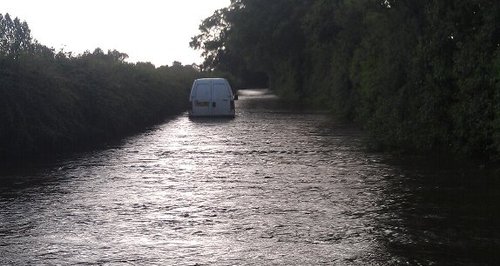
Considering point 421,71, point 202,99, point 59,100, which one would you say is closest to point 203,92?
point 202,99

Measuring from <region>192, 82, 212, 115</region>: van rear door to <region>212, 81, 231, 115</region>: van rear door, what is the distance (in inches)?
8.4

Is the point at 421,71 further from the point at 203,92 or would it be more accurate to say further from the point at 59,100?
the point at 203,92

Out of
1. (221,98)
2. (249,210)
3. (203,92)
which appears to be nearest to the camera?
(249,210)

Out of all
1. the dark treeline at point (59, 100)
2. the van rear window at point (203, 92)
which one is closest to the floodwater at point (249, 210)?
the dark treeline at point (59, 100)

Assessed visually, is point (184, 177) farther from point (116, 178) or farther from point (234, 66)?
point (234, 66)

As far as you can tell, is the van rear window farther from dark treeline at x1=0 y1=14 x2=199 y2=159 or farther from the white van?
dark treeline at x1=0 y1=14 x2=199 y2=159

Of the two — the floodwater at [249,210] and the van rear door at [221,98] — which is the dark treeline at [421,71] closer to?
the floodwater at [249,210]

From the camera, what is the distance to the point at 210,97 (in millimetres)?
27141

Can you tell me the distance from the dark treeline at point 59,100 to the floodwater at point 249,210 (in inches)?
47.7

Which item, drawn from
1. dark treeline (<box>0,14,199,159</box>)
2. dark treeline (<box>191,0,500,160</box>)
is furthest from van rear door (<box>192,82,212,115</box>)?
dark treeline (<box>191,0,500,160</box>)

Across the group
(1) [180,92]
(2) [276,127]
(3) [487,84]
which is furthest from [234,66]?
(3) [487,84]

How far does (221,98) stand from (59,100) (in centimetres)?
1175

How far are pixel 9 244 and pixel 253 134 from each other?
44.6ft

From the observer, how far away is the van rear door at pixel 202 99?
26891 millimetres
